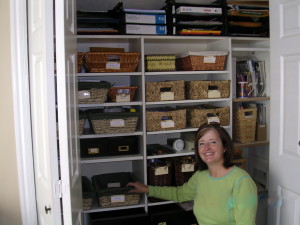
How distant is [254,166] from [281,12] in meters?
1.85

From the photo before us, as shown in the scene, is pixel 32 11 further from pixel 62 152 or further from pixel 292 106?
pixel 292 106

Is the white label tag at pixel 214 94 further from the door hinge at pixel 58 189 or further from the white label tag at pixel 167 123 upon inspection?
the door hinge at pixel 58 189

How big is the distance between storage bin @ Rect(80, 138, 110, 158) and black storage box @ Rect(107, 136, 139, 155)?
41 mm

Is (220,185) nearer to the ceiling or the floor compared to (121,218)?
nearer to the ceiling

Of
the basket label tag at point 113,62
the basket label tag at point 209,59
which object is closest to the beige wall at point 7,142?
the basket label tag at point 113,62

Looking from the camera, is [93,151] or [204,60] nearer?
[93,151]

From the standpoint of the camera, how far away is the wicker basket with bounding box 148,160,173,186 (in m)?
2.72

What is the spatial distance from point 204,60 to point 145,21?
0.60m

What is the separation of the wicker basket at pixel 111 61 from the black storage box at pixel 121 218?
117cm

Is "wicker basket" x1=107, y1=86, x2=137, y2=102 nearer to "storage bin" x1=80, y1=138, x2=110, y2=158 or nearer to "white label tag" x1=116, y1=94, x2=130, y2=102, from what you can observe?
"white label tag" x1=116, y1=94, x2=130, y2=102

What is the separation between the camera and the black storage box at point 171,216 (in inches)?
104

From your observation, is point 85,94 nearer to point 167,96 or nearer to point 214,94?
point 167,96

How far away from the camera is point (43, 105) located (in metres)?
1.38

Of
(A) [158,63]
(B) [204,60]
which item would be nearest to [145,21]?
(A) [158,63]
